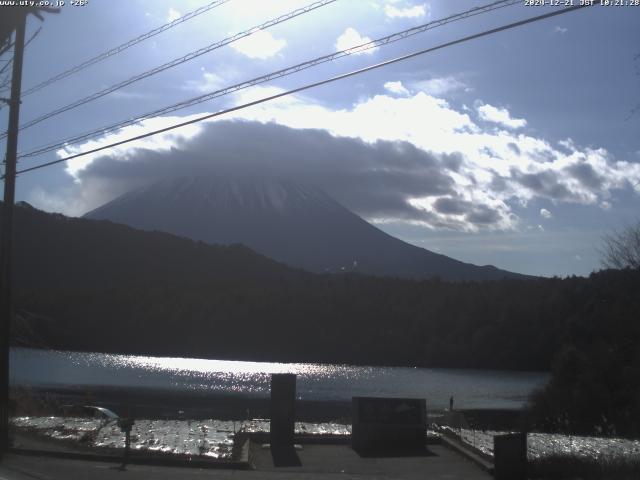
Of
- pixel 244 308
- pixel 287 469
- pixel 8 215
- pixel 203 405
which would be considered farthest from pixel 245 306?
pixel 287 469

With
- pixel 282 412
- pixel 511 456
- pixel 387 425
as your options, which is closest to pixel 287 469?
pixel 282 412

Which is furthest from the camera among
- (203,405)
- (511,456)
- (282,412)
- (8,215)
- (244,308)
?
(244,308)

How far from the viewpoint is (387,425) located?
16500 mm

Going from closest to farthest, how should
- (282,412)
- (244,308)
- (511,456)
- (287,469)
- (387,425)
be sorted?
(511,456), (287,469), (282,412), (387,425), (244,308)

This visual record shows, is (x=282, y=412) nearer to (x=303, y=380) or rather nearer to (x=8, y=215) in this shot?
(x=8, y=215)

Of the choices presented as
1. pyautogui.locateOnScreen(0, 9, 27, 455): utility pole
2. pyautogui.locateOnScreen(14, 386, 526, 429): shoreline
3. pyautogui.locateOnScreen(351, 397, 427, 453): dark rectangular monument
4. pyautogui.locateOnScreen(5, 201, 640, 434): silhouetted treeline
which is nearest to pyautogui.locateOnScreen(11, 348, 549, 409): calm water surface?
pyautogui.locateOnScreen(14, 386, 526, 429): shoreline

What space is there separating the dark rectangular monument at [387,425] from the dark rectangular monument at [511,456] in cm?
366

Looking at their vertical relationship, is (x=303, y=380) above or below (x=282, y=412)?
below

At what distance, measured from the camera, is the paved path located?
1312 centimetres

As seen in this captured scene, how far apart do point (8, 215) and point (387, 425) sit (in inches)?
349

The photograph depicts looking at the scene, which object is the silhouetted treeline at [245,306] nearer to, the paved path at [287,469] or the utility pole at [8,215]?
the paved path at [287,469]

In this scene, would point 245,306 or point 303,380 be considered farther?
point 245,306

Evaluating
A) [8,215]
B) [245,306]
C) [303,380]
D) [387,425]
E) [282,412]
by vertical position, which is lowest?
[303,380]

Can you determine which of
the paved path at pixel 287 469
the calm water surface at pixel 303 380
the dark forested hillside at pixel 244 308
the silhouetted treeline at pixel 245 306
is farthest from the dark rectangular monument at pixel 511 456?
the dark forested hillside at pixel 244 308
